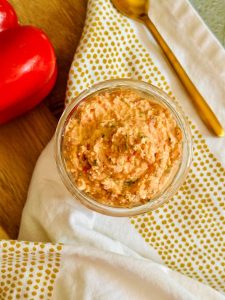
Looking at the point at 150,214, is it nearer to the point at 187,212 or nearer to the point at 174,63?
the point at 187,212

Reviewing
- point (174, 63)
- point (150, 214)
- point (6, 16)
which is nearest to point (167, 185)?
point (150, 214)

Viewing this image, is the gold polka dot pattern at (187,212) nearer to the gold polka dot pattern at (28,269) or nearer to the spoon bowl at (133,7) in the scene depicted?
the spoon bowl at (133,7)

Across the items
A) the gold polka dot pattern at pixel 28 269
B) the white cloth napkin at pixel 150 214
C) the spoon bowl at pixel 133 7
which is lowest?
the gold polka dot pattern at pixel 28 269

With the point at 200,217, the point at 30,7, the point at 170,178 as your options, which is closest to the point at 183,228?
the point at 200,217

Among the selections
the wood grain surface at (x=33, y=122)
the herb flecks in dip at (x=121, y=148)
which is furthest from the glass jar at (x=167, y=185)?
the wood grain surface at (x=33, y=122)

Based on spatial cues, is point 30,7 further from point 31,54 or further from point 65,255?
point 65,255

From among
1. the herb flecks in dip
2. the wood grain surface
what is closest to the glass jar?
the herb flecks in dip
